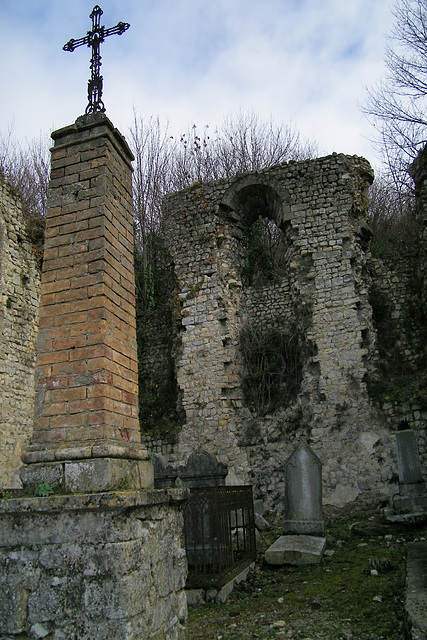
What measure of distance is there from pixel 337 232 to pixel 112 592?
1060cm

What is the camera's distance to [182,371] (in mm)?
12773

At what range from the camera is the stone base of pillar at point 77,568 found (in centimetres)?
291

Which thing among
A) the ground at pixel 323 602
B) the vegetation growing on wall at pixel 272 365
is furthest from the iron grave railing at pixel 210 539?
the vegetation growing on wall at pixel 272 365

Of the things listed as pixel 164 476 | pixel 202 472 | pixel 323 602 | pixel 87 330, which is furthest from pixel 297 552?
pixel 87 330

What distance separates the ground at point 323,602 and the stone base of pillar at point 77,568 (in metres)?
1.96

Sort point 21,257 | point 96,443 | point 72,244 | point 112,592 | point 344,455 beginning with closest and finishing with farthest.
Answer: point 112,592
point 96,443
point 72,244
point 344,455
point 21,257

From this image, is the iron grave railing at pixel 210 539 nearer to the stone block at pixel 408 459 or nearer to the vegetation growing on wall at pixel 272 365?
the stone block at pixel 408 459

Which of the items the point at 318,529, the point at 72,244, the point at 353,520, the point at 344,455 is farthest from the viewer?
the point at 344,455

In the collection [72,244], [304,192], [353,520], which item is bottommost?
[353,520]

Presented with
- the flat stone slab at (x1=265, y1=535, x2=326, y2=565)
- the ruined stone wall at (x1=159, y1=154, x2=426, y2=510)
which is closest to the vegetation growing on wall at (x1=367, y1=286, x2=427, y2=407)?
the ruined stone wall at (x1=159, y1=154, x2=426, y2=510)

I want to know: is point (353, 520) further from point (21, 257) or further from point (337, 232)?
point (21, 257)

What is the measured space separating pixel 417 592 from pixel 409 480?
5.09m

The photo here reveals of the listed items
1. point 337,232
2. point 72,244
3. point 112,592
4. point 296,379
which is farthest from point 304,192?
point 112,592

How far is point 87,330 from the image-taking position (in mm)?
3441
